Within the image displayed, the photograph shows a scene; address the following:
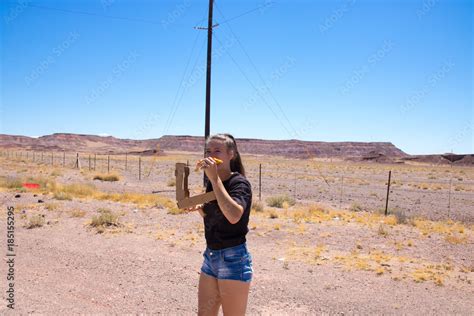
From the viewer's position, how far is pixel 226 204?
2320 mm

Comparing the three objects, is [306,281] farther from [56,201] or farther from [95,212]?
[56,201]

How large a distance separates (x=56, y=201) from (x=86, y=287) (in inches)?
386

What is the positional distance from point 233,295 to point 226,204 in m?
0.62

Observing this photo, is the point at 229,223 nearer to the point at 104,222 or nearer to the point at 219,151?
the point at 219,151

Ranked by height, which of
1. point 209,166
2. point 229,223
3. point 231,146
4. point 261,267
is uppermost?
point 231,146

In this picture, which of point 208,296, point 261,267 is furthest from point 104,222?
point 208,296

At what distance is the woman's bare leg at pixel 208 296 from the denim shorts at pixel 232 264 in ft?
0.29

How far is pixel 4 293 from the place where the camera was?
5.01 m

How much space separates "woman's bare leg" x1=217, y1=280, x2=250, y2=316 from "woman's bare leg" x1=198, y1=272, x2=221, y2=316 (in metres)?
0.09

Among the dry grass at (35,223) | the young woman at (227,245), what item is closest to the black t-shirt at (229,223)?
the young woman at (227,245)

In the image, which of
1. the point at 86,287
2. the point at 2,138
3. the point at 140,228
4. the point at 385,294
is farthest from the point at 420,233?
the point at 2,138

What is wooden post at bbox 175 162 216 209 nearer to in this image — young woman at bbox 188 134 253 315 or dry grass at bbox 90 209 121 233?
young woman at bbox 188 134 253 315

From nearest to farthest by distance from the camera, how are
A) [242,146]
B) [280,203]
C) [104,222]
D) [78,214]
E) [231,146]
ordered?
[231,146] → [104,222] → [78,214] → [280,203] → [242,146]

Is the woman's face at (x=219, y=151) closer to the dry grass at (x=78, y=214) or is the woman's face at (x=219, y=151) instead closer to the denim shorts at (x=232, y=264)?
the denim shorts at (x=232, y=264)
